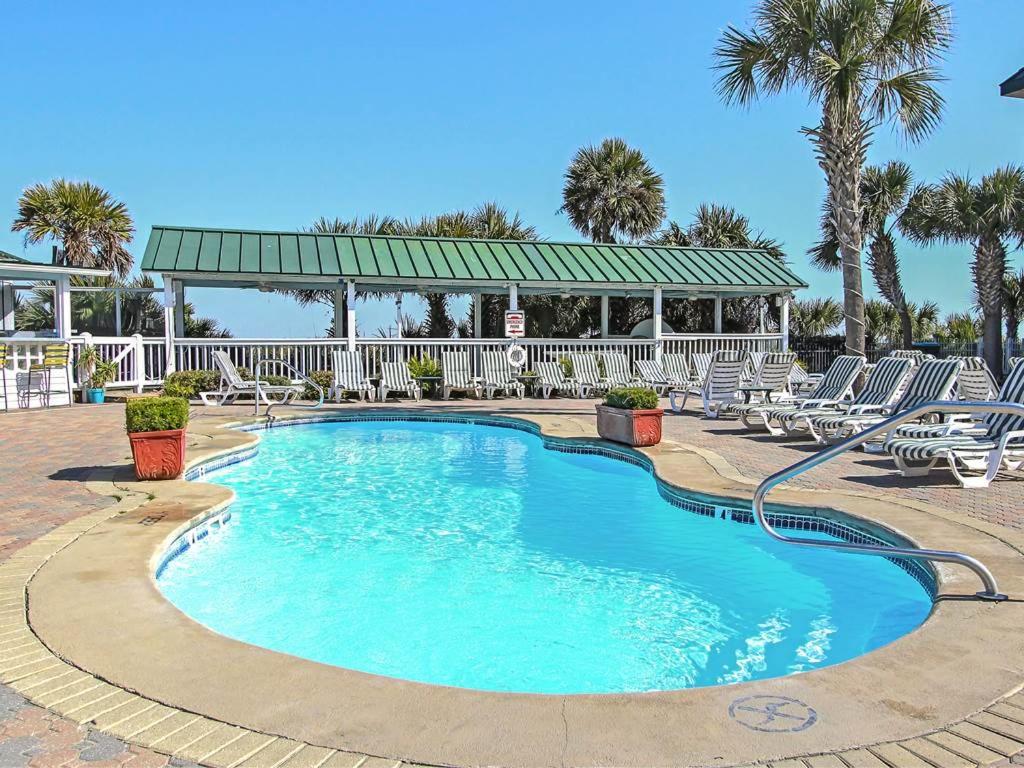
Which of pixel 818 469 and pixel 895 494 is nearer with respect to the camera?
pixel 895 494

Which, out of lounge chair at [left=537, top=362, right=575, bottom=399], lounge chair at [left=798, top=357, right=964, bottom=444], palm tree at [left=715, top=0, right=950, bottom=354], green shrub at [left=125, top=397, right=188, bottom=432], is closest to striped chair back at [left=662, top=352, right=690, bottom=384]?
lounge chair at [left=537, top=362, right=575, bottom=399]

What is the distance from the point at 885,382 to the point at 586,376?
8.68 m

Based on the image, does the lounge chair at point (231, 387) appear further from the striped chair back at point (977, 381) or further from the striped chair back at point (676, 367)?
the striped chair back at point (977, 381)

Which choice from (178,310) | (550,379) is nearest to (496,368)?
(550,379)

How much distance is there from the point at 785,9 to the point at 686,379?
332 inches

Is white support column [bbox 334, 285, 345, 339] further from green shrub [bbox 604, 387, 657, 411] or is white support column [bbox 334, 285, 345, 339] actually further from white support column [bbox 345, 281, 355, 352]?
green shrub [bbox 604, 387, 657, 411]

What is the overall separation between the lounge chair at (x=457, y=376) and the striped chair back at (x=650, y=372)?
3.93 meters

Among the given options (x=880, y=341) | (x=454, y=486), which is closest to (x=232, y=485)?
(x=454, y=486)

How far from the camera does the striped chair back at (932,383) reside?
9.62m

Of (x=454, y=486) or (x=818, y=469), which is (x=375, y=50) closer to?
(x=454, y=486)

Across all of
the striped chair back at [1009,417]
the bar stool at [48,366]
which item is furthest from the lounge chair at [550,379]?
the striped chair back at [1009,417]

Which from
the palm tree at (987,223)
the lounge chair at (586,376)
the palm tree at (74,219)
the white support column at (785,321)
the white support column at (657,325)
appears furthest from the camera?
the palm tree at (987,223)

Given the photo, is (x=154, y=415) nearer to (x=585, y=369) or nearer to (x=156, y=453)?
(x=156, y=453)

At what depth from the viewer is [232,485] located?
29.8ft
